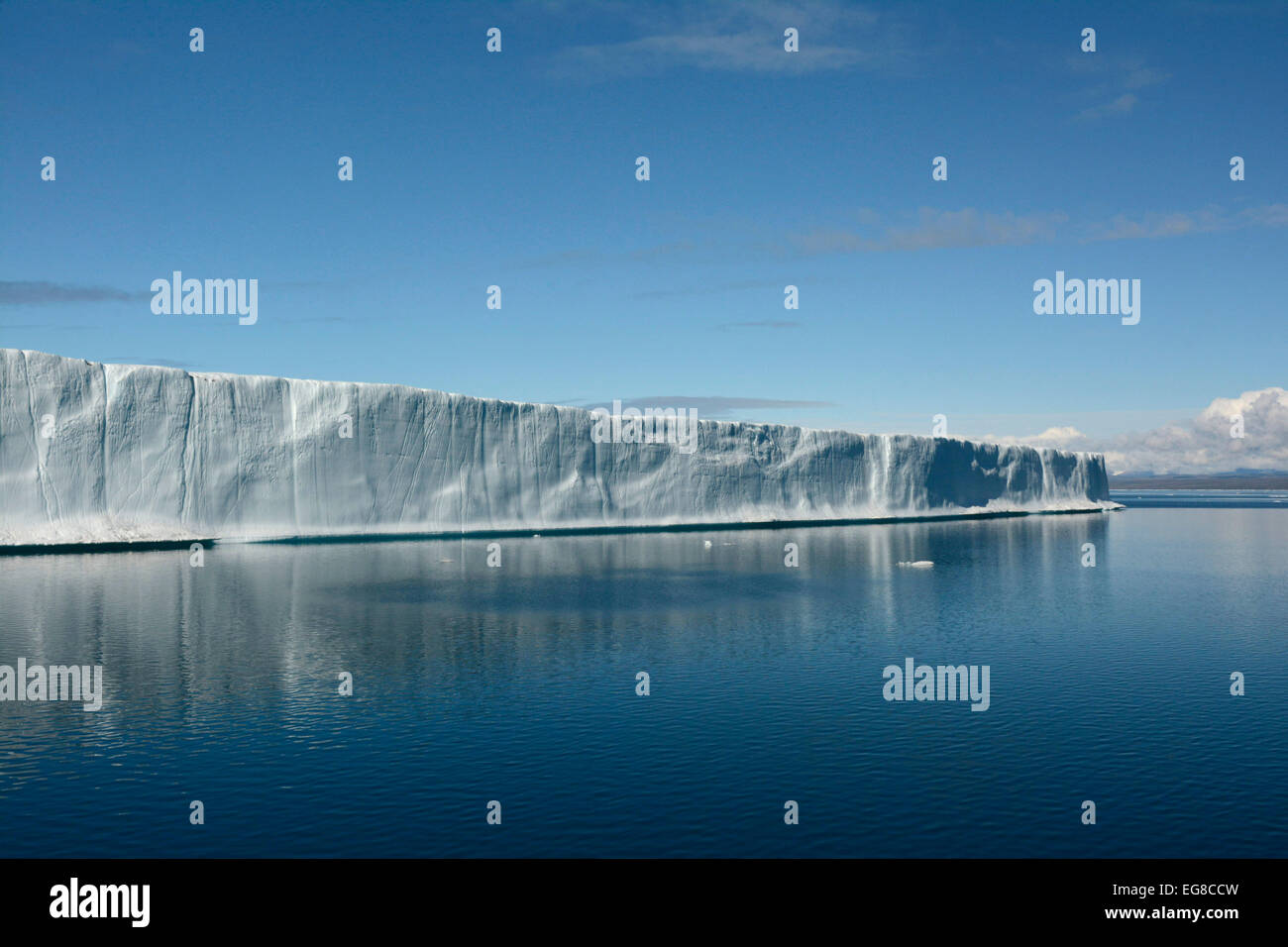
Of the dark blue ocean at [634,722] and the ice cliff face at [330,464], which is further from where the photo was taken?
the ice cliff face at [330,464]

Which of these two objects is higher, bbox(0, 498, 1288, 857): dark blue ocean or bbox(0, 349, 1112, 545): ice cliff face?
bbox(0, 349, 1112, 545): ice cliff face

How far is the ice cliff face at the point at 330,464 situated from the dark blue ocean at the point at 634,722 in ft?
29.1

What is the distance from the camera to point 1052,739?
436 inches

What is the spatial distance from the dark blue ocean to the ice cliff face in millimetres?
8866

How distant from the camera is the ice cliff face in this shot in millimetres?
32250

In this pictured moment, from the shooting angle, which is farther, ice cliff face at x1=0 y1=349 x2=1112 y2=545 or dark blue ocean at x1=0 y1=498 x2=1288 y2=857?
ice cliff face at x1=0 y1=349 x2=1112 y2=545

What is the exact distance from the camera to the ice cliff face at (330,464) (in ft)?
106

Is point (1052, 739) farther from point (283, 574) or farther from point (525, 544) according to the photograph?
point (525, 544)

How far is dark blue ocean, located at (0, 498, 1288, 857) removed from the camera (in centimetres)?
837

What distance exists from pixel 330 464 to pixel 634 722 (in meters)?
27.3
